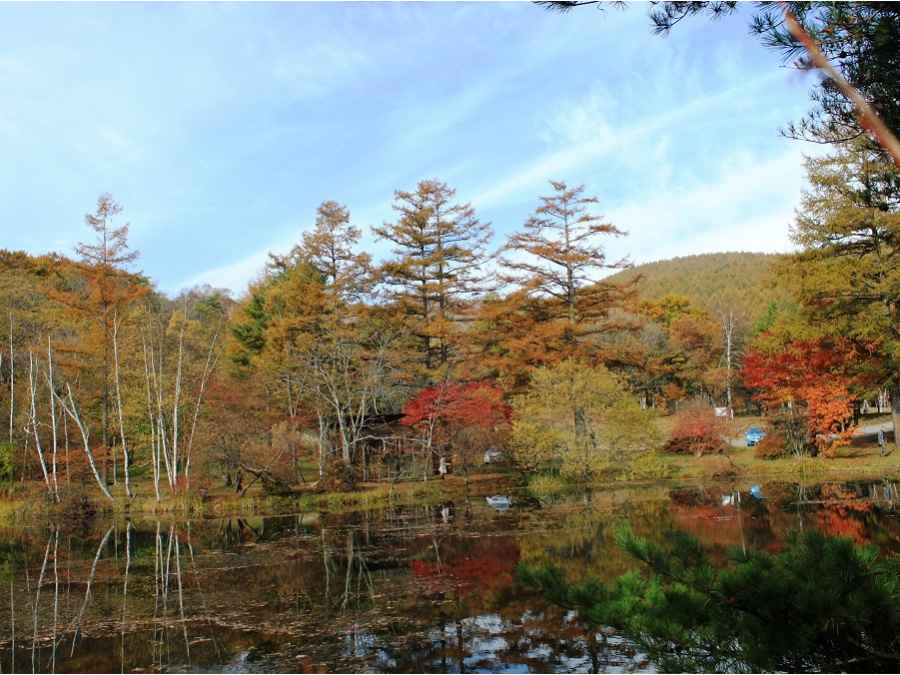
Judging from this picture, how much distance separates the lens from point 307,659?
5941 millimetres

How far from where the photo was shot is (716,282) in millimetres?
73875

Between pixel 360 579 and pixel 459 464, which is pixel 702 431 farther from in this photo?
pixel 360 579

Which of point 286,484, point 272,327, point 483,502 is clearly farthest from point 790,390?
point 272,327

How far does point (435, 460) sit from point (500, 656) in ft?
57.3

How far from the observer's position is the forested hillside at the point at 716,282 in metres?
52.1

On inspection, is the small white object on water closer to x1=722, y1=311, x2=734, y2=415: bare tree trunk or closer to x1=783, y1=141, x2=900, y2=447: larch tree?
x1=783, y1=141, x2=900, y2=447: larch tree

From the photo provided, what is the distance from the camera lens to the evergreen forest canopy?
1909cm

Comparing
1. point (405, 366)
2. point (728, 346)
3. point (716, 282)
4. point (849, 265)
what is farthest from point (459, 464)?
point (716, 282)

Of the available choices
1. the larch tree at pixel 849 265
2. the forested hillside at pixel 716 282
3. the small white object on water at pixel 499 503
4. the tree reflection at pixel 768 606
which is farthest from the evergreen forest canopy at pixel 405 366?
the forested hillside at pixel 716 282

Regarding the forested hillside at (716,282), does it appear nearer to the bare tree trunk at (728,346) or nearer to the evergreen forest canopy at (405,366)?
the bare tree trunk at (728,346)

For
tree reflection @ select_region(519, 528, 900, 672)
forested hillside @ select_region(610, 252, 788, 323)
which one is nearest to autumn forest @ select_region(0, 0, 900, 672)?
tree reflection @ select_region(519, 528, 900, 672)

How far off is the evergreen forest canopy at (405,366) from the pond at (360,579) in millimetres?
3426

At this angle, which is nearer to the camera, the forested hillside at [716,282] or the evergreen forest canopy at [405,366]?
the evergreen forest canopy at [405,366]

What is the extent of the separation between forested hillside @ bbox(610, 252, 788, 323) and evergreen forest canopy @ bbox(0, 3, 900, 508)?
24.1 metres
